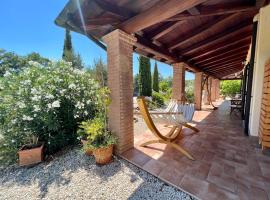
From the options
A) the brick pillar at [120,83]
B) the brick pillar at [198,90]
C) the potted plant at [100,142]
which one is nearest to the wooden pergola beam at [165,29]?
the brick pillar at [120,83]

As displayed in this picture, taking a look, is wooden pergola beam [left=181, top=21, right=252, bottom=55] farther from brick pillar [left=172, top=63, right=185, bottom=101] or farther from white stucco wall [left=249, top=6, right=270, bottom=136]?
brick pillar [left=172, top=63, right=185, bottom=101]

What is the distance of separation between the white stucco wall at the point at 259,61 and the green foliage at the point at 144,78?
9488mm

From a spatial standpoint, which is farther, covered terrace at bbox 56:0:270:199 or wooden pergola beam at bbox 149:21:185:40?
wooden pergola beam at bbox 149:21:185:40

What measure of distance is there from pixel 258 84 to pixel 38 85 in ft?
16.5

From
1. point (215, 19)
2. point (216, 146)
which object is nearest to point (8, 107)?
point (216, 146)

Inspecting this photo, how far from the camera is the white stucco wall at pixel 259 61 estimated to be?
122 inches

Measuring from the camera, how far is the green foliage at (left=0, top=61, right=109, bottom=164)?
277 centimetres

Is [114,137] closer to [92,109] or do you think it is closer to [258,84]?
[92,109]

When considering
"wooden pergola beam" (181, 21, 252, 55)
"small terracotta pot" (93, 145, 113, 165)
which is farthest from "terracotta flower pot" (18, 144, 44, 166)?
"wooden pergola beam" (181, 21, 252, 55)

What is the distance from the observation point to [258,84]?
336 cm

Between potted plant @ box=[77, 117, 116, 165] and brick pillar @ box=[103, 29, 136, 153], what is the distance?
0.21 meters

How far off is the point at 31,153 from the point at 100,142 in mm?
1363

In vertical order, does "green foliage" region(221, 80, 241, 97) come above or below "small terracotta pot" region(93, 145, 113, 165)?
above

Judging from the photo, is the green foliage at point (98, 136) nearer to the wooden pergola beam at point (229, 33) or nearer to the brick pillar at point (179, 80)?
the wooden pergola beam at point (229, 33)
